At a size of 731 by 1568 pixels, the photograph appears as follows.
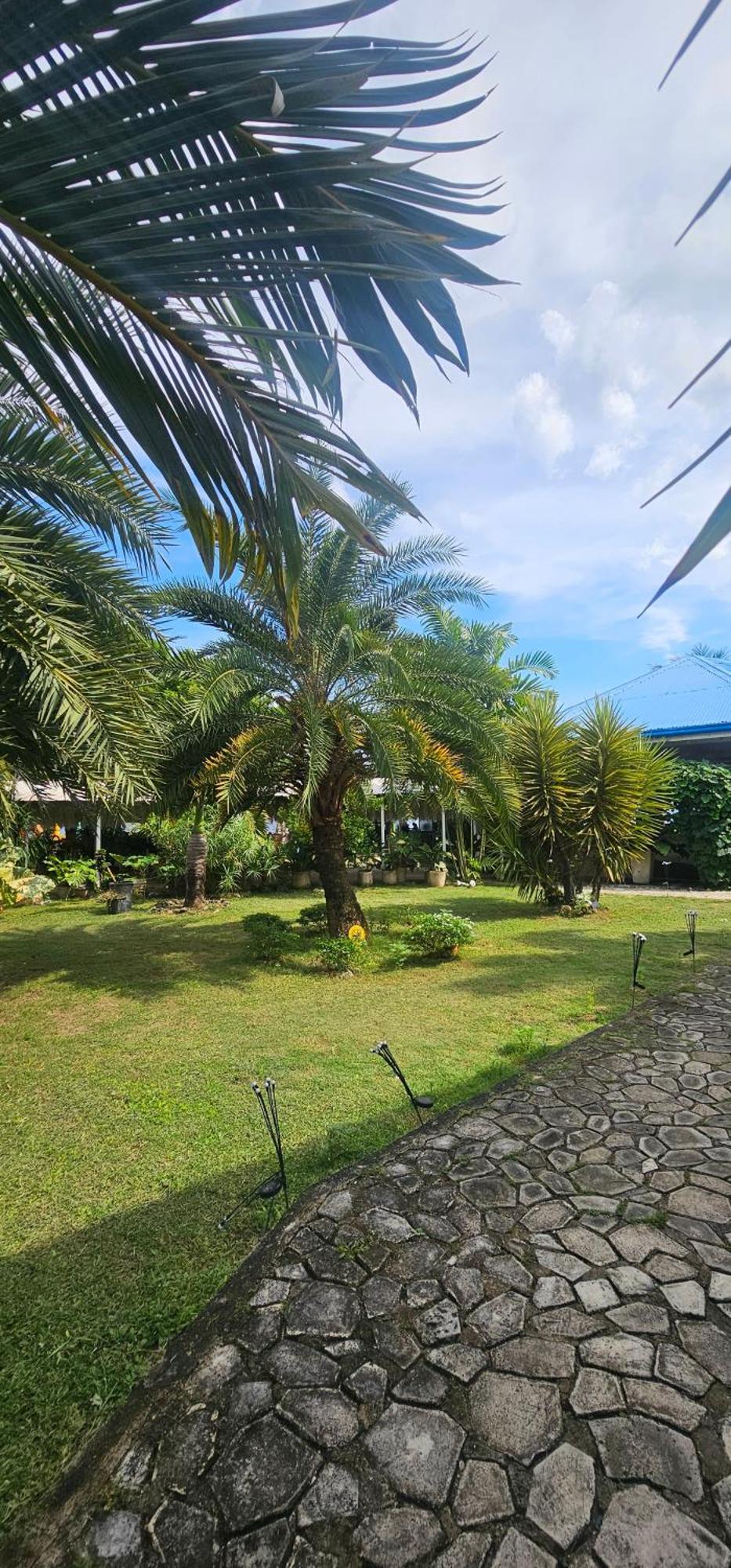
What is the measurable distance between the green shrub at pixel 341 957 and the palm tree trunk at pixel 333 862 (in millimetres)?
863

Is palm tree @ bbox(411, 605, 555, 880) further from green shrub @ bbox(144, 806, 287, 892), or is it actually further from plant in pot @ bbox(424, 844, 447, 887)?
green shrub @ bbox(144, 806, 287, 892)

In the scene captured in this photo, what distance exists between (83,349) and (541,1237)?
3.42 m

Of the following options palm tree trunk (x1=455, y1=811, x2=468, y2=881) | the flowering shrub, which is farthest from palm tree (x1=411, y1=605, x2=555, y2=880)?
the flowering shrub

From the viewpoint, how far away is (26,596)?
4.82 m

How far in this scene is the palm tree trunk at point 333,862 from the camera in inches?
360

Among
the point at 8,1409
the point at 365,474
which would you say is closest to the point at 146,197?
the point at 365,474

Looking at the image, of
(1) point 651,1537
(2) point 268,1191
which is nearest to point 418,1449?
(1) point 651,1537

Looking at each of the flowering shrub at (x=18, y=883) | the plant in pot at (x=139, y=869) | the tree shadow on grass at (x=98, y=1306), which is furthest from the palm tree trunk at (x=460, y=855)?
the tree shadow on grass at (x=98, y=1306)

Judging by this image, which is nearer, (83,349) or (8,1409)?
(83,349)

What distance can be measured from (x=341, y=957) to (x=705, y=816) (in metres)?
10.3

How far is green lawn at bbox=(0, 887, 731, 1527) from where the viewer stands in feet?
7.89

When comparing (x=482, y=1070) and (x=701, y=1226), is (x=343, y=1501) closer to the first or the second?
Answer: (x=701, y=1226)

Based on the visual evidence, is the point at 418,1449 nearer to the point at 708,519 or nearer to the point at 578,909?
the point at 708,519

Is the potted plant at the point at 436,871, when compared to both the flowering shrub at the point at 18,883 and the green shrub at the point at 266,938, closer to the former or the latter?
the green shrub at the point at 266,938
